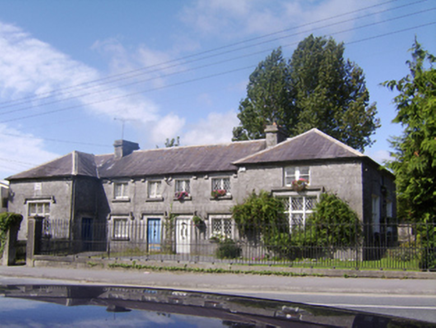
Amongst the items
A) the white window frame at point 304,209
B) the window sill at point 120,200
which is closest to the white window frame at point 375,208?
the white window frame at point 304,209

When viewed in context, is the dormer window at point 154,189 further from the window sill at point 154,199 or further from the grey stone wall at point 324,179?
the grey stone wall at point 324,179

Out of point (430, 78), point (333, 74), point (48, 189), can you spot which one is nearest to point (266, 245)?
point (430, 78)

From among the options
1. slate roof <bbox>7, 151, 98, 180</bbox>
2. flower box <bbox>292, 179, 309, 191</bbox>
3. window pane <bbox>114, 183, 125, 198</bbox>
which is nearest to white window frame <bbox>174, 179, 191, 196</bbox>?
window pane <bbox>114, 183, 125, 198</bbox>

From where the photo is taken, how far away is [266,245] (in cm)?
1788

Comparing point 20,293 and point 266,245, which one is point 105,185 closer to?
point 266,245

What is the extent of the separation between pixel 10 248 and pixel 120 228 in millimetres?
9107

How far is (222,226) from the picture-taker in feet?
86.2

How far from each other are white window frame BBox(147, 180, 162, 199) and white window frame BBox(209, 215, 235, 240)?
4082 millimetres

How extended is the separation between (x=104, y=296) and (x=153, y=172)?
2644 centimetres

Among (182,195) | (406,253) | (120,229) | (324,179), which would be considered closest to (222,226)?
(182,195)

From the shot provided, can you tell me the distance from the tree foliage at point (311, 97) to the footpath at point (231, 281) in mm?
23707

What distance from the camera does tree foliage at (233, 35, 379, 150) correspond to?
37594 mm

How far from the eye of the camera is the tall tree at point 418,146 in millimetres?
15898

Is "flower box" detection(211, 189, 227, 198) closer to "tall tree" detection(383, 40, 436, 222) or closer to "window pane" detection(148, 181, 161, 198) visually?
"window pane" detection(148, 181, 161, 198)
